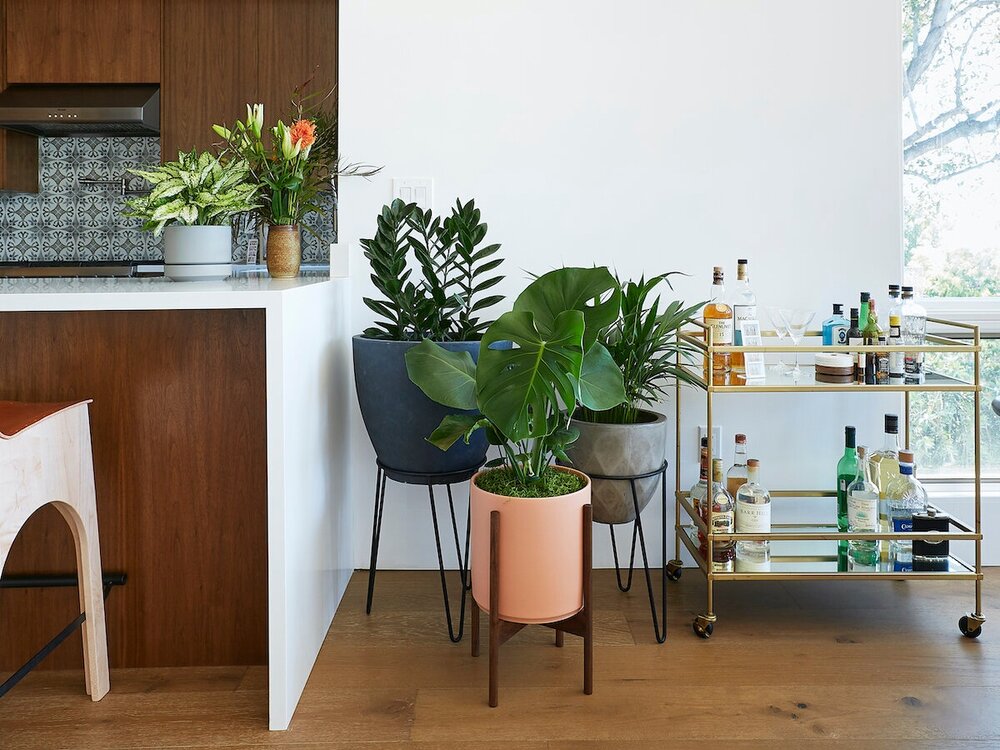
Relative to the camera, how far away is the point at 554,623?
1.85 metres

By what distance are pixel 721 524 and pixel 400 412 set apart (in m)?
0.85

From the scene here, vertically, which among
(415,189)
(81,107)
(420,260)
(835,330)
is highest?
(81,107)

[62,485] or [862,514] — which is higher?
[62,485]

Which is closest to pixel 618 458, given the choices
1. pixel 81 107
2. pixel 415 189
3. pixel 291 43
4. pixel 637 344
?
pixel 637 344

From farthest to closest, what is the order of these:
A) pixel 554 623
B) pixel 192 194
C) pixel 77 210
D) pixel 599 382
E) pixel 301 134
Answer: pixel 77 210
pixel 301 134
pixel 192 194
pixel 554 623
pixel 599 382

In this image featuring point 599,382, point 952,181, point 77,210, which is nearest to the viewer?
point 599,382

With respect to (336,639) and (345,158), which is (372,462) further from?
(345,158)

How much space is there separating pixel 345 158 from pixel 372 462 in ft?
2.94

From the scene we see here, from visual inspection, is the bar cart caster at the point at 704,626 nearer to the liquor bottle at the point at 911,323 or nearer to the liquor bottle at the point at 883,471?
the liquor bottle at the point at 883,471

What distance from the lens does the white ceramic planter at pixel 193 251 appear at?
6.37 ft

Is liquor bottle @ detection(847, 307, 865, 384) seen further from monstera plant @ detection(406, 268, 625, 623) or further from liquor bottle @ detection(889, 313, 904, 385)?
monstera plant @ detection(406, 268, 625, 623)

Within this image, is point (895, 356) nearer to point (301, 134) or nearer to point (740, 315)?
point (740, 315)

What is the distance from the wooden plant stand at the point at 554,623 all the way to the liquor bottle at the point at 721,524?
439 mm

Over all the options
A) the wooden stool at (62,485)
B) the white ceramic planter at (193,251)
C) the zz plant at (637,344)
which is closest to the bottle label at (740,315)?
the zz plant at (637,344)
